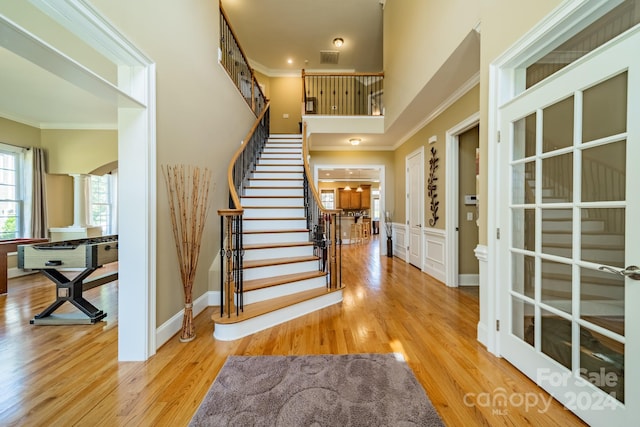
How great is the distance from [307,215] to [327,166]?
2.98m

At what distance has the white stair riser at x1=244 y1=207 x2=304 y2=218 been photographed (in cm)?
414

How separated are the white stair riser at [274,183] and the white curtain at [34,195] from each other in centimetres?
412

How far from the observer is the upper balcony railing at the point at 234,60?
395 cm

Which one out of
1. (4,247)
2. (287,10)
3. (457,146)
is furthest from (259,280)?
(287,10)

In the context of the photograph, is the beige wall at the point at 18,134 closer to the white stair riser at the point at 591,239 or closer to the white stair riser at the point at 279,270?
the white stair riser at the point at 279,270

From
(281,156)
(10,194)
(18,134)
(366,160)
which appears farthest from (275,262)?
(18,134)

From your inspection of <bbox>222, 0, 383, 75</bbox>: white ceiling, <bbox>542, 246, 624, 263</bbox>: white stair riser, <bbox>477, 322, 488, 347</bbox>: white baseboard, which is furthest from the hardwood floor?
<bbox>222, 0, 383, 75</bbox>: white ceiling

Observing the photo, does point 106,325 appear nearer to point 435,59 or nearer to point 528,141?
point 528,141

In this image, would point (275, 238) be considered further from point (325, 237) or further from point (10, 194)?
point (10, 194)

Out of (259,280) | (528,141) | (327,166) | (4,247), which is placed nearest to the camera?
(528,141)

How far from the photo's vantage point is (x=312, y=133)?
5.71 m

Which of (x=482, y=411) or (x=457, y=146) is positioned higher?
(x=457, y=146)

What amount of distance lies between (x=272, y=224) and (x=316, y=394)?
267 centimetres

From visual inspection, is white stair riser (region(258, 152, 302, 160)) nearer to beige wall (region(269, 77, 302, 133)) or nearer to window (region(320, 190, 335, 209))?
beige wall (region(269, 77, 302, 133))
